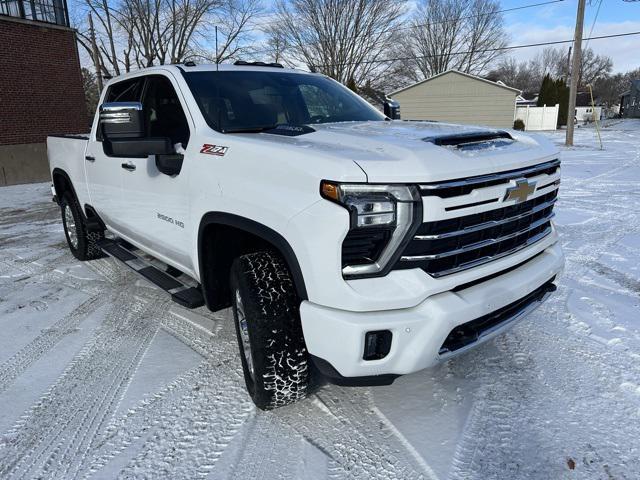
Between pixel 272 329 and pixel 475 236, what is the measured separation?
1072mm

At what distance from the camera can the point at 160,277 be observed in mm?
3645

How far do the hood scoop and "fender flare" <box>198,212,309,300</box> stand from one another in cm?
85

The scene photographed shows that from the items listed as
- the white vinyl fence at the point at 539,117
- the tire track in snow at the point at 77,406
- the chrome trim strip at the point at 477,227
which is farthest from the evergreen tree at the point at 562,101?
the tire track in snow at the point at 77,406

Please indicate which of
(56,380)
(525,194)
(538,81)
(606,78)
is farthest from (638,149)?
(606,78)

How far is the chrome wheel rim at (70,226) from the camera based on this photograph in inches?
217

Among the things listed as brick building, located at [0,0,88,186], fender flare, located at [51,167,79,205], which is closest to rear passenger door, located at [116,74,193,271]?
fender flare, located at [51,167,79,205]

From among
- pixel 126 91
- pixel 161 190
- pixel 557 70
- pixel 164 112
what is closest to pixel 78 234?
pixel 126 91

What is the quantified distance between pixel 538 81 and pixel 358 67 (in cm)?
5567

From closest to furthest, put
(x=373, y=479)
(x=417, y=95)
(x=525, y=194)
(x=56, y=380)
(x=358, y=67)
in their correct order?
(x=373, y=479)
(x=525, y=194)
(x=56, y=380)
(x=417, y=95)
(x=358, y=67)

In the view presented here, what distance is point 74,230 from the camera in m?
5.51

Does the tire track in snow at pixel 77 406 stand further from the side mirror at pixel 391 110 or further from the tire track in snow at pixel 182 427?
the side mirror at pixel 391 110

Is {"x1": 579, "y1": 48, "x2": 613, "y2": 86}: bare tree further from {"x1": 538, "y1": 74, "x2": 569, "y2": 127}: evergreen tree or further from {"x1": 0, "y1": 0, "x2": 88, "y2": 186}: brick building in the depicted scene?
{"x1": 0, "y1": 0, "x2": 88, "y2": 186}: brick building

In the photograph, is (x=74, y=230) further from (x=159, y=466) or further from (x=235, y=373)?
(x=159, y=466)

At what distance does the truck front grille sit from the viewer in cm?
202
